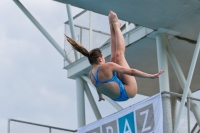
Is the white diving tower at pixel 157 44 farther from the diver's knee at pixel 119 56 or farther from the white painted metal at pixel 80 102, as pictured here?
the diver's knee at pixel 119 56

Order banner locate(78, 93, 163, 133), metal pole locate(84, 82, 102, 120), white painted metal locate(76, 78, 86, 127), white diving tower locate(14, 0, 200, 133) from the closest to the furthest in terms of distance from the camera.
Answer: banner locate(78, 93, 163, 133), white diving tower locate(14, 0, 200, 133), metal pole locate(84, 82, 102, 120), white painted metal locate(76, 78, 86, 127)

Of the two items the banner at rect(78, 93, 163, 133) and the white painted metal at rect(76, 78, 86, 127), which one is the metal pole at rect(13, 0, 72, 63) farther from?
the banner at rect(78, 93, 163, 133)

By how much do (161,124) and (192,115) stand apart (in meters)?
1.13

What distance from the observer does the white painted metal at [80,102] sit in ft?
70.7

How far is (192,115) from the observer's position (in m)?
16.2

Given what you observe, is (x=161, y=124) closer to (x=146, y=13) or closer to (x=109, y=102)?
(x=146, y=13)

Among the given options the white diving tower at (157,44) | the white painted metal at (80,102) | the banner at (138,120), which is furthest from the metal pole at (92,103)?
the banner at (138,120)

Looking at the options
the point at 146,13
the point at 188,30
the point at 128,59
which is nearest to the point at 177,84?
the point at 128,59

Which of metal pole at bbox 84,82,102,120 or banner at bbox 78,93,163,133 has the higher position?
metal pole at bbox 84,82,102,120

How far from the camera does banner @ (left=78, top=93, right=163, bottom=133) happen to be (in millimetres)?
15664

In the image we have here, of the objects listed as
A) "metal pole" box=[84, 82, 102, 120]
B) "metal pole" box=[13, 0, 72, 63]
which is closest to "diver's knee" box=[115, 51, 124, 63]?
"metal pole" box=[13, 0, 72, 63]

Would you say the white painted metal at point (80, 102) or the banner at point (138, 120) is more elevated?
the white painted metal at point (80, 102)

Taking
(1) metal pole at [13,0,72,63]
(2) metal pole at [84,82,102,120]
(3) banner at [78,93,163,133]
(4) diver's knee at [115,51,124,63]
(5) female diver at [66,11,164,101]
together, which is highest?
(1) metal pole at [13,0,72,63]

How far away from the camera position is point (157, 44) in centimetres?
1827
